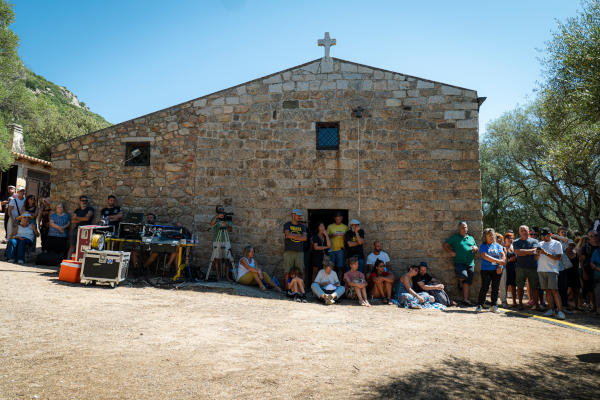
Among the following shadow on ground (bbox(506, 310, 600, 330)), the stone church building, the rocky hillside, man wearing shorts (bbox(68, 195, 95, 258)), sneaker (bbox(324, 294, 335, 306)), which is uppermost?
the rocky hillside

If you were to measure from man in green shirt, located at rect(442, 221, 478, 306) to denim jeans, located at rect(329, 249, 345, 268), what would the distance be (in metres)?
2.38

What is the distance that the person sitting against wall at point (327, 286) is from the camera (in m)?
7.25

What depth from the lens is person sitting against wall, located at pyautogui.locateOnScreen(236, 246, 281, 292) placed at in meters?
7.88

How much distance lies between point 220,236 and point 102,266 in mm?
2401

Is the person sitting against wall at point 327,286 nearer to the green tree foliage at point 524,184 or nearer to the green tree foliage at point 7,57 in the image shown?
the green tree foliage at point 7,57

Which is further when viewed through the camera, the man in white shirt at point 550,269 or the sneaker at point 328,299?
the sneaker at point 328,299

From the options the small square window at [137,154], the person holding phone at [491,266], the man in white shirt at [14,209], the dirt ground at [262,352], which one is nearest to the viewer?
the dirt ground at [262,352]

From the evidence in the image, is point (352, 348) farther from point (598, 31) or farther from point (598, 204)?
point (598, 204)

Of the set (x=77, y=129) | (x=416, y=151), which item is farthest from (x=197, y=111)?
(x=77, y=129)

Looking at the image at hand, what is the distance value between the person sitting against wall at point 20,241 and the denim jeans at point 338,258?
7.11 metres

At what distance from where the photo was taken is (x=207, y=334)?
4.44 m

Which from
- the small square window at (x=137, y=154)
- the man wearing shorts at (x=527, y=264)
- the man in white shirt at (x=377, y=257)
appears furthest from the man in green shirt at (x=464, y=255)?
the small square window at (x=137, y=154)

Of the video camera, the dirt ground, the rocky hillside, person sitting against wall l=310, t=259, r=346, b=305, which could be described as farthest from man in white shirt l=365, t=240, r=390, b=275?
the rocky hillside

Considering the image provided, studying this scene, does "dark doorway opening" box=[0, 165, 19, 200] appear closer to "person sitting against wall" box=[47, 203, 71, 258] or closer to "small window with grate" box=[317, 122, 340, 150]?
"person sitting against wall" box=[47, 203, 71, 258]
